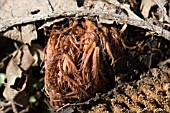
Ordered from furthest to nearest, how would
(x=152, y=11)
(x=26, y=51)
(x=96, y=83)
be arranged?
(x=26, y=51), (x=152, y=11), (x=96, y=83)

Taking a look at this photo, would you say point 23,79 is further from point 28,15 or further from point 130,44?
point 130,44

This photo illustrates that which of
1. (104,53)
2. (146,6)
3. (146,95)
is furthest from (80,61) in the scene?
(146,6)

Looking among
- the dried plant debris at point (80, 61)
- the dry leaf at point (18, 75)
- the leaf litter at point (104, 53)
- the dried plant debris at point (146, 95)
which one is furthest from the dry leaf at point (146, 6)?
the dry leaf at point (18, 75)

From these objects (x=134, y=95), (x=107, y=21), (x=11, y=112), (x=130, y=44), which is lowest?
(x=11, y=112)

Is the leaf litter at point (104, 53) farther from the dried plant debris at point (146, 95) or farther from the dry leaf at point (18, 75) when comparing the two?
the dry leaf at point (18, 75)

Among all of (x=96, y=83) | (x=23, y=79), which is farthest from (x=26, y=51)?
(x=96, y=83)

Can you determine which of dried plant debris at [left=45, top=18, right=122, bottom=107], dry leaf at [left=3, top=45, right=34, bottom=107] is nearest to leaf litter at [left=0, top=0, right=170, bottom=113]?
dried plant debris at [left=45, top=18, right=122, bottom=107]

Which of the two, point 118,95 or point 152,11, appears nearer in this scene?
point 118,95

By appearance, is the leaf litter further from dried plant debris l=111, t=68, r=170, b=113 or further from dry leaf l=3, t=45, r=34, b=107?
dry leaf l=3, t=45, r=34, b=107
